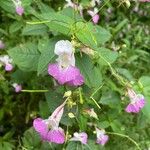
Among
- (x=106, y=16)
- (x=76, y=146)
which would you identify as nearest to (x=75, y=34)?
(x=76, y=146)

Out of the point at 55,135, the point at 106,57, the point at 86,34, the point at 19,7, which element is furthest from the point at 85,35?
the point at 19,7

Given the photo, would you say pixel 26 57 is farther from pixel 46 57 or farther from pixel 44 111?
pixel 44 111

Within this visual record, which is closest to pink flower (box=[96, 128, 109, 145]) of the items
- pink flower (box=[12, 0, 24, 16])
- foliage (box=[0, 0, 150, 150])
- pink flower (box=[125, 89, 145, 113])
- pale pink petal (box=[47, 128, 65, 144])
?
foliage (box=[0, 0, 150, 150])

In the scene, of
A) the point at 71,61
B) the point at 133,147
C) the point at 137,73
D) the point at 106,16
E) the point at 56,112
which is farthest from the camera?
the point at 106,16

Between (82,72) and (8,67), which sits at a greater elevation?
(82,72)

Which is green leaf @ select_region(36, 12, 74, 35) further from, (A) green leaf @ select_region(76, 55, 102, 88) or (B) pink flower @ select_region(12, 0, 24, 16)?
(B) pink flower @ select_region(12, 0, 24, 16)

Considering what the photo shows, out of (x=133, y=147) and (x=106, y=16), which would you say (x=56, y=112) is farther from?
(x=106, y=16)

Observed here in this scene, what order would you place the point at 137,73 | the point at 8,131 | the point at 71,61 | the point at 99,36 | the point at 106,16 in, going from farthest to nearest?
the point at 106,16 → the point at 137,73 → the point at 8,131 → the point at 99,36 → the point at 71,61
